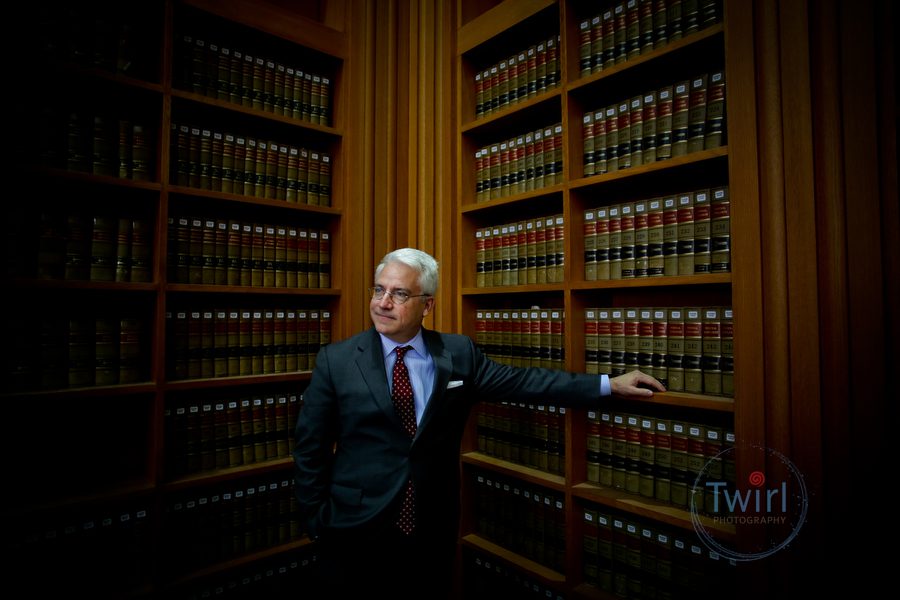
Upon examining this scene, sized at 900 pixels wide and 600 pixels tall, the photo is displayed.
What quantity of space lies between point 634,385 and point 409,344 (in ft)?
2.56

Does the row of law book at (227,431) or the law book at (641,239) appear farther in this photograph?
the row of law book at (227,431)

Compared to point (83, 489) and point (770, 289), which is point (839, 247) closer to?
point (770, 289)

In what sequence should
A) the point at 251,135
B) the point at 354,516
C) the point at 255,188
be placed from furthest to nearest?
the point at 251,135 < the point at 255,188 < the point at 354,516

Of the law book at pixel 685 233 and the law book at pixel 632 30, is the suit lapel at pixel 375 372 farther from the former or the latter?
the law book at pixel 632 30

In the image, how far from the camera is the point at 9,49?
1.61m

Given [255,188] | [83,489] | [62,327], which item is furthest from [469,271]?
[83,489]

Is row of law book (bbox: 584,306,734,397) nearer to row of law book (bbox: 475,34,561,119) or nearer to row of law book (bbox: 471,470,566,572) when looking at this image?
row of law book (bbox: 471,470,566,572)

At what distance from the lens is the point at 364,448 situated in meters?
1.47

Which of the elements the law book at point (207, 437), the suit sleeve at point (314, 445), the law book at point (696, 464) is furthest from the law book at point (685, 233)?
the law book at point (207, 437)

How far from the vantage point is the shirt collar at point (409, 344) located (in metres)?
1.58

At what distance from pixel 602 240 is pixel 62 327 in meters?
2.06

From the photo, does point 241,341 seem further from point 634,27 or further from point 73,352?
point 634,27
